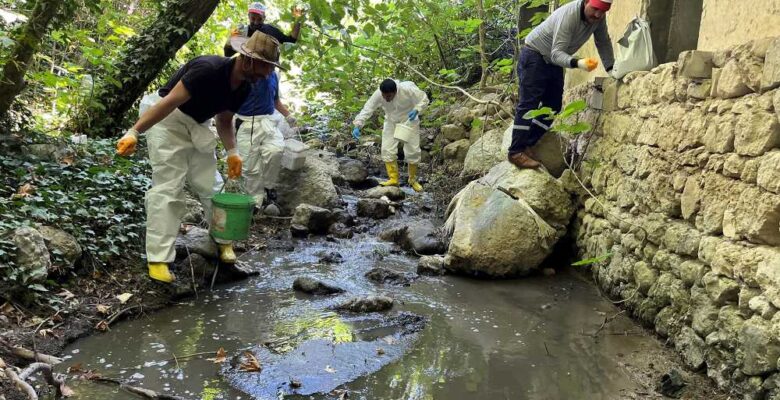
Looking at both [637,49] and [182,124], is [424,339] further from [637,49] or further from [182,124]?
[637,49]

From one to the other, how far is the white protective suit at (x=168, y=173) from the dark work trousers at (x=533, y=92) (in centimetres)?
274

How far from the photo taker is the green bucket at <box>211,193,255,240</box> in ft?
12.8

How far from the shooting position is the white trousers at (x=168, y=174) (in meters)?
3.65

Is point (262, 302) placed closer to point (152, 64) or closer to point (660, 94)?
point (660, 94)

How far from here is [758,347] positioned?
2.35 m

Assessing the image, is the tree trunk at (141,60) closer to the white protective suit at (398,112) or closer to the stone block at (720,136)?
the white protective suit at (398,112)

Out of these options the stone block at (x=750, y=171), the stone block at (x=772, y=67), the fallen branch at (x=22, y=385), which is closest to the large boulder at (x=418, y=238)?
the stone block at (x=750, y=171)

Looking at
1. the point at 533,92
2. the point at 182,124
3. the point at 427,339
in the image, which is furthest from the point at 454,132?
the point at 427,339

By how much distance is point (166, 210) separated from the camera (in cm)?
365

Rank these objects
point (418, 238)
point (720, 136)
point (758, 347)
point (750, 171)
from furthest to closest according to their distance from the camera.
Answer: point (418, 238)
point (720, 136)
point (750, 171)
point (758, 347)

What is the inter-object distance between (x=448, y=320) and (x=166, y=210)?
2.03 meters

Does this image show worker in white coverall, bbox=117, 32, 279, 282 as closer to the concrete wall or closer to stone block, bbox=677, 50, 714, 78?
stone block, bbox=677, 50, 714, 78

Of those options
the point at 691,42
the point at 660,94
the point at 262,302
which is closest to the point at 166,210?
the point at 262,302

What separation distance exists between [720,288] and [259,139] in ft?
14.7
